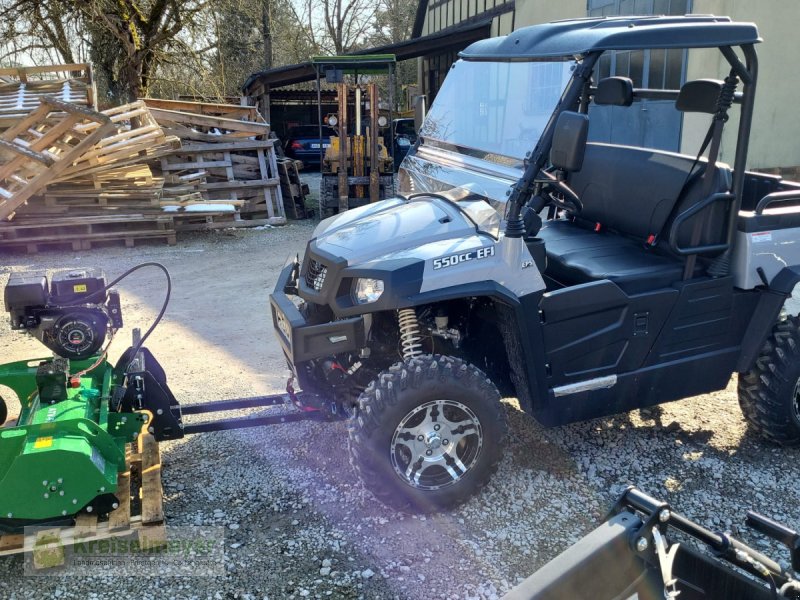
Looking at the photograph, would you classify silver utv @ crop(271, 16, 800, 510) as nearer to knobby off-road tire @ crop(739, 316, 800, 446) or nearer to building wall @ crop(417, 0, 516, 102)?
knobby off-road tire @ crop(739, 316, 800, 446)

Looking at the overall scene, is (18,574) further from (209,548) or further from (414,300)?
(414,300)

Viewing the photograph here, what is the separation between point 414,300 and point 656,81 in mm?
9931

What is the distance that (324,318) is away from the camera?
3.63m

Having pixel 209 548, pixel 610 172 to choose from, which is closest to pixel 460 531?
pixel 209 548

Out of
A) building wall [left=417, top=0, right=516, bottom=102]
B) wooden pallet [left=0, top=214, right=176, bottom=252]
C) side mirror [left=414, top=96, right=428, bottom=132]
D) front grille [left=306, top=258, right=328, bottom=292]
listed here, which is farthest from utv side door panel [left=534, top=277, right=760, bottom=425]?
building wall [left=417, top=0, right=516, bottom=102]

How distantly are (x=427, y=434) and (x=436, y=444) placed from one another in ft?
0.23

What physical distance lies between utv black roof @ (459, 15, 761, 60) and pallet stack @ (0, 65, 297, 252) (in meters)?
6.94

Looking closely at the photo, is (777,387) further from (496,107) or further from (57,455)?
(57,455)

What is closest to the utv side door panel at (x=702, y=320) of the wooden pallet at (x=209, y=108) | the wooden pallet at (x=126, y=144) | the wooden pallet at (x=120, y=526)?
the wooden pallet at (x=120, y=526)

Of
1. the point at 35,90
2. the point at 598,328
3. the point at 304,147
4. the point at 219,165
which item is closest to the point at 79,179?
the point at 35,90

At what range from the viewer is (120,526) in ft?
10.2

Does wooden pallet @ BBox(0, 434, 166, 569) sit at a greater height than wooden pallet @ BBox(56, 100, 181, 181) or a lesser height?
lesser

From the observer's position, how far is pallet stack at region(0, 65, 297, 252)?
29.3 feet

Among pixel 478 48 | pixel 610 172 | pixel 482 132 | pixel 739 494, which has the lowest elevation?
pixel 739 494
